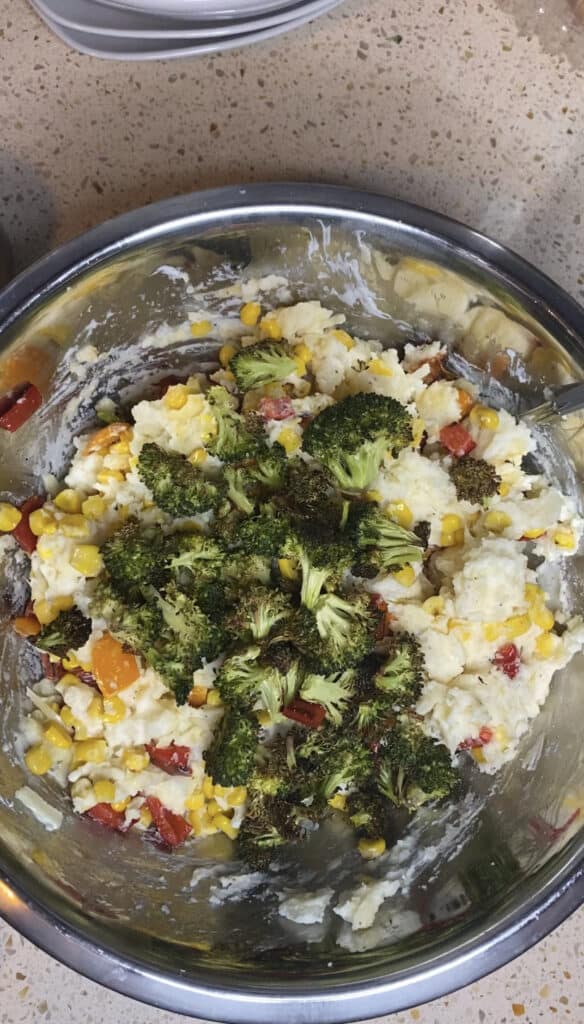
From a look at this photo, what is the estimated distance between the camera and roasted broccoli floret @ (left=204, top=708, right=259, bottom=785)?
2006 millimetres

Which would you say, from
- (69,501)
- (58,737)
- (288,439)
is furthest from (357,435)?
(58,737)

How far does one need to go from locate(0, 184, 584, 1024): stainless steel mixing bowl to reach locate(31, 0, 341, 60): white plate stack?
1.82 feet

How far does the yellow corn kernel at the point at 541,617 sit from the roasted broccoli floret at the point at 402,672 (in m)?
0.33

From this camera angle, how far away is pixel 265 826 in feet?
7.18

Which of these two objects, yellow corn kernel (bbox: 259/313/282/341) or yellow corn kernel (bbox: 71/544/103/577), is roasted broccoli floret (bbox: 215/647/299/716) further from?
yellow corn kernel (bbox: 259/313/282/341)

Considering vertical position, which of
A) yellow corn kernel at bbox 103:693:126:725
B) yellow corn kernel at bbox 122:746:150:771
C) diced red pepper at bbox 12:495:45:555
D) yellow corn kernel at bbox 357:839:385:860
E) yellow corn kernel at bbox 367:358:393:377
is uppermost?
yellow corn kernel at bbox 367:358:393:377

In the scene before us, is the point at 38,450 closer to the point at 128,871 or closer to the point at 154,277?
the point at 154,277

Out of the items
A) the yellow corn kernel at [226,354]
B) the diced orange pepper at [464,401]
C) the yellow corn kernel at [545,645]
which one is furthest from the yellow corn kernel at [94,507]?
the yellow corn kernel at [545,645]

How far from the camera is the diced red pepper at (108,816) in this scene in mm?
2189

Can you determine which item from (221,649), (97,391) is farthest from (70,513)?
(221,649)

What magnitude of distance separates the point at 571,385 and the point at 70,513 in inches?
54.0

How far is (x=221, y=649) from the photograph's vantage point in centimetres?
211

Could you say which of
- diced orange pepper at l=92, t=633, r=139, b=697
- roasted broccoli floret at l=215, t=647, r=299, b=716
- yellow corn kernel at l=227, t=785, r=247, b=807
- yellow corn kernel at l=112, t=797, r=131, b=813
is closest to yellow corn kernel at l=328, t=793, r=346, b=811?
yellow corn kernel at l=227, t=785, r=247, b=807

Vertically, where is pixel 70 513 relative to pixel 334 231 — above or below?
below
